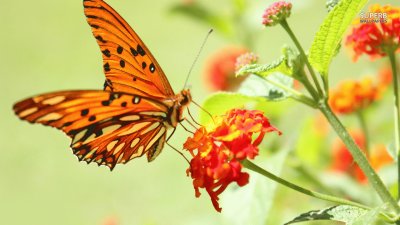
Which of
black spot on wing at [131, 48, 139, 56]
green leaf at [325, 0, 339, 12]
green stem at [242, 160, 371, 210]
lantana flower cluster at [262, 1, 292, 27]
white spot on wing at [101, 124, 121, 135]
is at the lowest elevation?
green stem at [242, 160, 371, 210]

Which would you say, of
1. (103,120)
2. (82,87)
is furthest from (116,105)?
(82,87)

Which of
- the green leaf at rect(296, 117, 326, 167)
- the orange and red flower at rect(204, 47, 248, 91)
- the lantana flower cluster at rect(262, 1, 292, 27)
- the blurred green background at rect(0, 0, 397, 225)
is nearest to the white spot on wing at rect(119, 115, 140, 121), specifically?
the lantana flower cluster at rect(262, 1, 292, 27)

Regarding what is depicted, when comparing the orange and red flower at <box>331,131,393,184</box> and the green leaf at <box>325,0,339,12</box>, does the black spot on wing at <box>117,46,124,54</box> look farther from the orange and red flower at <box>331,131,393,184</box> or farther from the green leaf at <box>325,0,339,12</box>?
the orange and red flower at <box>331,131,393,184</box>

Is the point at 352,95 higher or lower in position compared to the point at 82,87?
lower

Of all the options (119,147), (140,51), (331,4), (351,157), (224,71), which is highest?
(224,71)

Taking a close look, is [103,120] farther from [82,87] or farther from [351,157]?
[82,87]
